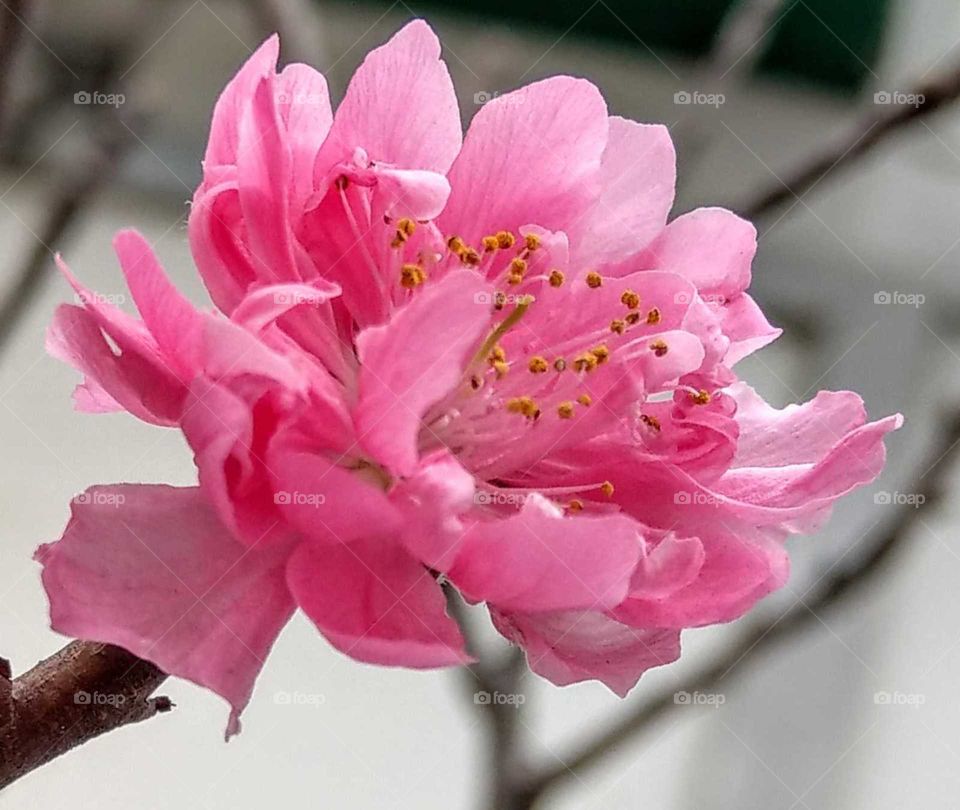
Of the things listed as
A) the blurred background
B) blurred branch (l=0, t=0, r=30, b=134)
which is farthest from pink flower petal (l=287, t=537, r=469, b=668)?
the blurred background

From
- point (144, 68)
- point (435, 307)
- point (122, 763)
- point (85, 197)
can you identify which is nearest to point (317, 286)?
point (435, 307)

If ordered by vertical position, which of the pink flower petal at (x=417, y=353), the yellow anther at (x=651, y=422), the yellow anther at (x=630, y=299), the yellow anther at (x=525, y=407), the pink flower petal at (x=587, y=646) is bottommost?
the pink flower petal at (x=587, y=646)

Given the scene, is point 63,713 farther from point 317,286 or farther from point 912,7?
point 912,7

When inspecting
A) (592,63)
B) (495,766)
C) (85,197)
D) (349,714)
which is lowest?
(349,714)

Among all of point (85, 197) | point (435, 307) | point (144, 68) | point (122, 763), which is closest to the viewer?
point (435, 307)

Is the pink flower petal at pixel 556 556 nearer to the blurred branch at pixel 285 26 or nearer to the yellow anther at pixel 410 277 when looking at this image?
the yellow anther at pixel 410 277

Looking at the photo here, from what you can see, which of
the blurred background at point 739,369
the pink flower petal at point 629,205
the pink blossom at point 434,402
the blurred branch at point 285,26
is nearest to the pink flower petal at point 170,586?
the pink blossom at point 434,402
